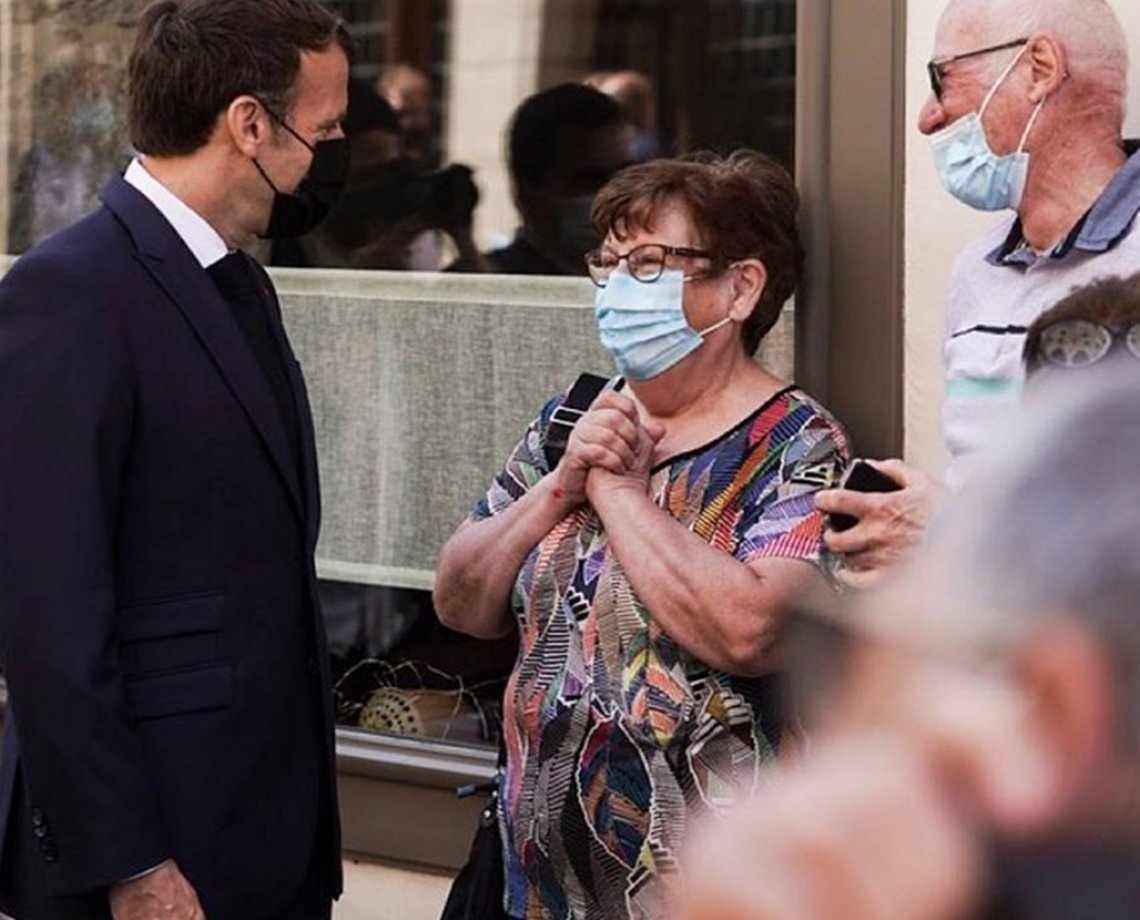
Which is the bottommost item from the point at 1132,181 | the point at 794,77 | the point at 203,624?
the point at 203,624

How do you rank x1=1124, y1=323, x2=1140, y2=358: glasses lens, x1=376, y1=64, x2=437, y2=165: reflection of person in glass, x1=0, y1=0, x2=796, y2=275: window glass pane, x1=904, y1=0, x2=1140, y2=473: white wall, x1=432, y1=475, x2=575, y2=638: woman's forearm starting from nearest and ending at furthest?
x1=1124, y1=323, x2=1140, y2=358: glasses lens → x1=432, y1=475, x2=575, y2=638: woman's forearm → x1=904, y1=0, x2=1140, y2=473: white wall → x1=0, y1=0, x2=796, y2=275: window glass pane → x1=376, y1=64, x2=437, y2=165: reflection of person in glass

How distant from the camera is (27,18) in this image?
4789mm

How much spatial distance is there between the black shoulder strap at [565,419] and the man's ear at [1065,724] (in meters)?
2.41

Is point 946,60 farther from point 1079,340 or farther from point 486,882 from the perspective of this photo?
point 1079,340

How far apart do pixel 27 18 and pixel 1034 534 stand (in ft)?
13.9

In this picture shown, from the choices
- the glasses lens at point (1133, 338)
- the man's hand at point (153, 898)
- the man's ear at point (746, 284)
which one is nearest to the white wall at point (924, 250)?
the man's ear at point (746, 284)

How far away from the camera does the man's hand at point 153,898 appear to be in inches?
111

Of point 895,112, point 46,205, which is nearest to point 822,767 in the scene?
point 895,112

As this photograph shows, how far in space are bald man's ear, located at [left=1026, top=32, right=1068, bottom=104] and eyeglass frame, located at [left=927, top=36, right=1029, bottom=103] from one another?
17 mm

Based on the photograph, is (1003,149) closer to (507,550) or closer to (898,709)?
(507,550)

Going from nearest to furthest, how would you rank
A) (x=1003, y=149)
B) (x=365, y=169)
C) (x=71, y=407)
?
(x=71, y=407)
(x=1003, y=149)
(x=365, y=169)

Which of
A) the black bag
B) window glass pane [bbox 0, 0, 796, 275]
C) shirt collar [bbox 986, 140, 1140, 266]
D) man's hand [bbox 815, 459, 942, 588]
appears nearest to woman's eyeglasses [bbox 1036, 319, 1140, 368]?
man's hand [bbox 815, 459, 942, 588]

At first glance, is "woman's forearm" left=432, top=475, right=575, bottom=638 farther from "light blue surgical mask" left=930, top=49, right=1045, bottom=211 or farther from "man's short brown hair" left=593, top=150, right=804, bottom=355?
"light blue surgical mask" left=930, top=49, right=1045, bottom=211

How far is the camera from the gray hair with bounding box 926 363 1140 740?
907 millimetres
